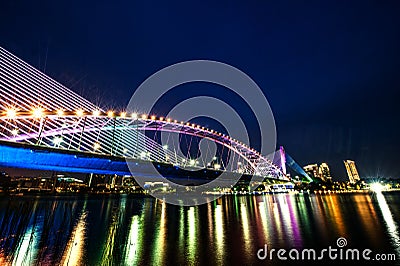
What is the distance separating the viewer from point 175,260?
9336 millimetres

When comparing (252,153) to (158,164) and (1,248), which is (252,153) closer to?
(158,164)

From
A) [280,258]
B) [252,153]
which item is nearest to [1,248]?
[280,258]

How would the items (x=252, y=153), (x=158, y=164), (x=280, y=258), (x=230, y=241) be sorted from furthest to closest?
(x=252, y=153), (x=158, y=164), (x=230, y=241), (x=280, y=258)

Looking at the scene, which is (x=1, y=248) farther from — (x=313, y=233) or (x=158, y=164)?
(x=158, y=164)

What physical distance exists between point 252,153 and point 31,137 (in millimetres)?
62301

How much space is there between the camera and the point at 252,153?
76000 mm

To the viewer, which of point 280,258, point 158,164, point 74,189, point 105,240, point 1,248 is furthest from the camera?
point 74,189

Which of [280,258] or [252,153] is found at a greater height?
[252,153]

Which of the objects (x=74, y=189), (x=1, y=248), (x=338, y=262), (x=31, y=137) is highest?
(x=74, y=189)

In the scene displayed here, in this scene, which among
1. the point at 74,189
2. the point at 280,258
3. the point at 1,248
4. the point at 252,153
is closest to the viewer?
the point at 280,258

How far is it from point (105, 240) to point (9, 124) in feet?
69.2

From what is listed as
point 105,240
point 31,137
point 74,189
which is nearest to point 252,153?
point 31,137

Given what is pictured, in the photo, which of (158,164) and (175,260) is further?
(158,164)

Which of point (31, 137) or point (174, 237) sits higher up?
point (31, 137)
